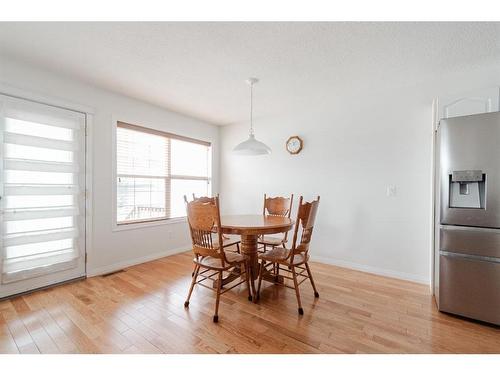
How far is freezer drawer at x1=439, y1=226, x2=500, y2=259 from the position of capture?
183cm

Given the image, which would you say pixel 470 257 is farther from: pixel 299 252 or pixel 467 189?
pixel 299 252

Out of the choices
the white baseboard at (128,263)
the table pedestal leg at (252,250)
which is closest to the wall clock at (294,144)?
the table pedestal leg at (252,250)

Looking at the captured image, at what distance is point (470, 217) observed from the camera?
192cm

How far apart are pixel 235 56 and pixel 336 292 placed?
2.61 metres

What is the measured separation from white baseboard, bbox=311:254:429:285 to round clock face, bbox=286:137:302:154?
1.69 meters

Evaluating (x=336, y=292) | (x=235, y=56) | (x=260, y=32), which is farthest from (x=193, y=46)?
(x=336, y=292)

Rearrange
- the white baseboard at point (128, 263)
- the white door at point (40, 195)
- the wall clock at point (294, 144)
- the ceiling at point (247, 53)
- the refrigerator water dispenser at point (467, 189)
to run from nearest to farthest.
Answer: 1. the ceiling at point (247, 53)
2. the refrigerator water dispenser at point (467, 189)
3. the white door at point (40, 195)
4. the white baseboard at point (128, 263)
5. the wall clock at point (294, 144)

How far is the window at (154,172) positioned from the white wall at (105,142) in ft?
0.53

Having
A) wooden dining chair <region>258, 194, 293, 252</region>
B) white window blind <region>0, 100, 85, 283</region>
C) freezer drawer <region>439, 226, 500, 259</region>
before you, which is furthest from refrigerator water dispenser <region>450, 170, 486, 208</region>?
white window blind <region>0, 100, 85, 283</region>

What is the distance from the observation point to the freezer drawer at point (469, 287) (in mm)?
1834

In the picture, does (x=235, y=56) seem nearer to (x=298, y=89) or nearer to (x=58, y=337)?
(x=298, y=89)

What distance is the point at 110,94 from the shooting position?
3021 millimetres

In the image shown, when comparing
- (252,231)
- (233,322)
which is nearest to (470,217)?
(252,231)

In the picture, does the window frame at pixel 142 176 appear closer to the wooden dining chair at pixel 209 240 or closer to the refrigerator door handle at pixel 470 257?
the wooden dining chair at pixel 209 240
